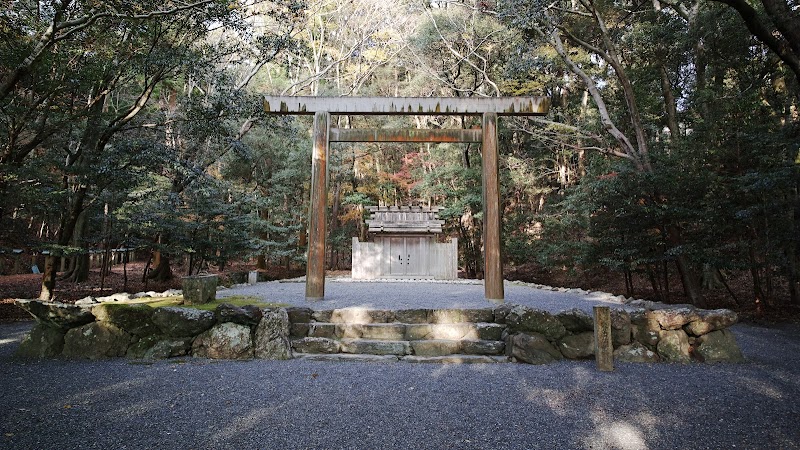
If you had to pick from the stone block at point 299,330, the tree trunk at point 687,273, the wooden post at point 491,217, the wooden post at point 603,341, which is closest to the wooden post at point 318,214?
the stone block at point 299,330

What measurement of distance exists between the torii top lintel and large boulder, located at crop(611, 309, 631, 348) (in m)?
3.86

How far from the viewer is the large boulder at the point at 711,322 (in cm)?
462

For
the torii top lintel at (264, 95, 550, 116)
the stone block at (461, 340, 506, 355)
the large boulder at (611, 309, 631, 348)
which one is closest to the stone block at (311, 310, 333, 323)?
the stone block at (461, 340, 506, 355)

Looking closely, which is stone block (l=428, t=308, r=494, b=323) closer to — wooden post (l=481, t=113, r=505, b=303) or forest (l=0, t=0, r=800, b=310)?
wooden post (l=481, t=113, r=505, b=303)

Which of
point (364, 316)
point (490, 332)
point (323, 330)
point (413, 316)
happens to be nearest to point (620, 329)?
point (490, 332)

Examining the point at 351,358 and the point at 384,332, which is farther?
the point at 384,332

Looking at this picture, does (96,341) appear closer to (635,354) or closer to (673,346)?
(635,354)

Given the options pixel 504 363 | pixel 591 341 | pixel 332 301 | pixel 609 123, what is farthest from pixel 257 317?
pixel 609 123

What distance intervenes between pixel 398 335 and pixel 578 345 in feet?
7.77

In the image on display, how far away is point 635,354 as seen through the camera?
4688 millimetres

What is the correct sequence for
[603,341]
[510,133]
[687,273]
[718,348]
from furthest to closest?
[510,133]
[687,273]
[718,348]
[603,341]

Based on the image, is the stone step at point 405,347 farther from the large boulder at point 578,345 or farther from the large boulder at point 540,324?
the large boulder at point 578,345

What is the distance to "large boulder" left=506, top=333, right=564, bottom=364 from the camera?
181 inches

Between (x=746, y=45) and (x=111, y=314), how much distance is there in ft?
44.3
